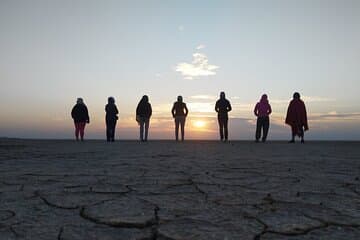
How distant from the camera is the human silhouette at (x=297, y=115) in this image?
13.8 m

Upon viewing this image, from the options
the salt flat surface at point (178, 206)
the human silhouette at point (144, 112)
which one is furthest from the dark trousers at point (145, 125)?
the salt flat surface at point (178, 206)

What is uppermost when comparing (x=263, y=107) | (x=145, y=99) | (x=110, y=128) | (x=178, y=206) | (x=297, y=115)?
(x=145, y=99)

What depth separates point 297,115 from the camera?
45.1 feet

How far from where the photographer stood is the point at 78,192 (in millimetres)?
3191

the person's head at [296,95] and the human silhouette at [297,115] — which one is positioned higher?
the person's head at [296,95]

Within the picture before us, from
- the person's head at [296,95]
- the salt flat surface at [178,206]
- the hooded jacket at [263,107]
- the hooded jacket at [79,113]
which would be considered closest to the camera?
the salt flat surface at [178,206]

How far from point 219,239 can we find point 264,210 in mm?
738

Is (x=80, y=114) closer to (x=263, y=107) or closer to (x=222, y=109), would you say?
(x=222, y=109)

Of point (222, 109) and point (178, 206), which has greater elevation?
point (222, 109)

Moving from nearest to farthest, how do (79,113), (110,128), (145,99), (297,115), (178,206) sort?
(178,206) < (297,115) < (79,113) < (145,99) < (110,128)

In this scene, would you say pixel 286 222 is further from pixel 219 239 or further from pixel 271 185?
pixel 271 185

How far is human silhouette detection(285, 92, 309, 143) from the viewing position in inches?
542

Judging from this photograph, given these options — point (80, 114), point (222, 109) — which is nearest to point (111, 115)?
point (80, 114)

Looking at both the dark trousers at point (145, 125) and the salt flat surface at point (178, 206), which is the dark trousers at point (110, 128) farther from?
the salt flat surface at point (178, 206)
